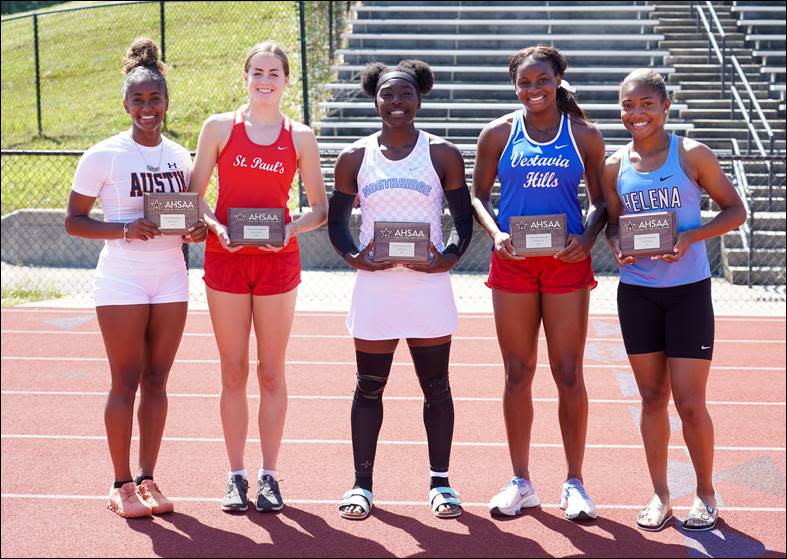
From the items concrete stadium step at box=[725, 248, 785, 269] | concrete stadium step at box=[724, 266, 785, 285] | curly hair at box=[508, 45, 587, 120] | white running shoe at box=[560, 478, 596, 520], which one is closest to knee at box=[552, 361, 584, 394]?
white running shoe at box=[560, 478, 596, 520]

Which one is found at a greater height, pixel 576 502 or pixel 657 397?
pixel 657 397

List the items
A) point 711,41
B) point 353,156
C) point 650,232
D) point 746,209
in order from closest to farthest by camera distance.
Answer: point 650,232 → point 353,156 → point 746,209 → point 711,41

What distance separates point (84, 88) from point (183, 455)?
1464 centimetres

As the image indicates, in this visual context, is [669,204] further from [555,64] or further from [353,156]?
[353,156]

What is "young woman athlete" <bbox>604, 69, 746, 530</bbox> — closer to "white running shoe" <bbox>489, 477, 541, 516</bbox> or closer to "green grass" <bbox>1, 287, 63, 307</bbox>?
"white running shoe" <bbox>489, 477, 541, 516</bbox>

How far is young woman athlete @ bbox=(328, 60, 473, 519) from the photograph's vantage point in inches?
172

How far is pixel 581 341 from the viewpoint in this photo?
4.47 metres

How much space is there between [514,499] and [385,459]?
1095mm

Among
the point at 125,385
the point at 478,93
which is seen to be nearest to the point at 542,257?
the point at 125,385

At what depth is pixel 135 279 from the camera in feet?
14.5

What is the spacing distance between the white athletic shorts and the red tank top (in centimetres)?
25

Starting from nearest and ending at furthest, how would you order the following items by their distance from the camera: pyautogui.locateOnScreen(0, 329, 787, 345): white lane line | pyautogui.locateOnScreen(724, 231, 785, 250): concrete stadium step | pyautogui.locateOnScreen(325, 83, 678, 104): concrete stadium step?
pyautogui.locateOnScreen(0, 329, 787, 345): white lane line, pyautogui.locateOnScreen(724, 231, 785, 250): concrete stadium step, pyautogui.locateOnScreen(325, 83, 678, 104): concrete stadium step

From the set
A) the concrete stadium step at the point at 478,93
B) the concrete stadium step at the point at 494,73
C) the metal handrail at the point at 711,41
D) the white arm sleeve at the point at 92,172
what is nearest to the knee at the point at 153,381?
the white arm sleeve at the point at 92,172

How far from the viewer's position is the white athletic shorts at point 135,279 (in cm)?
439
